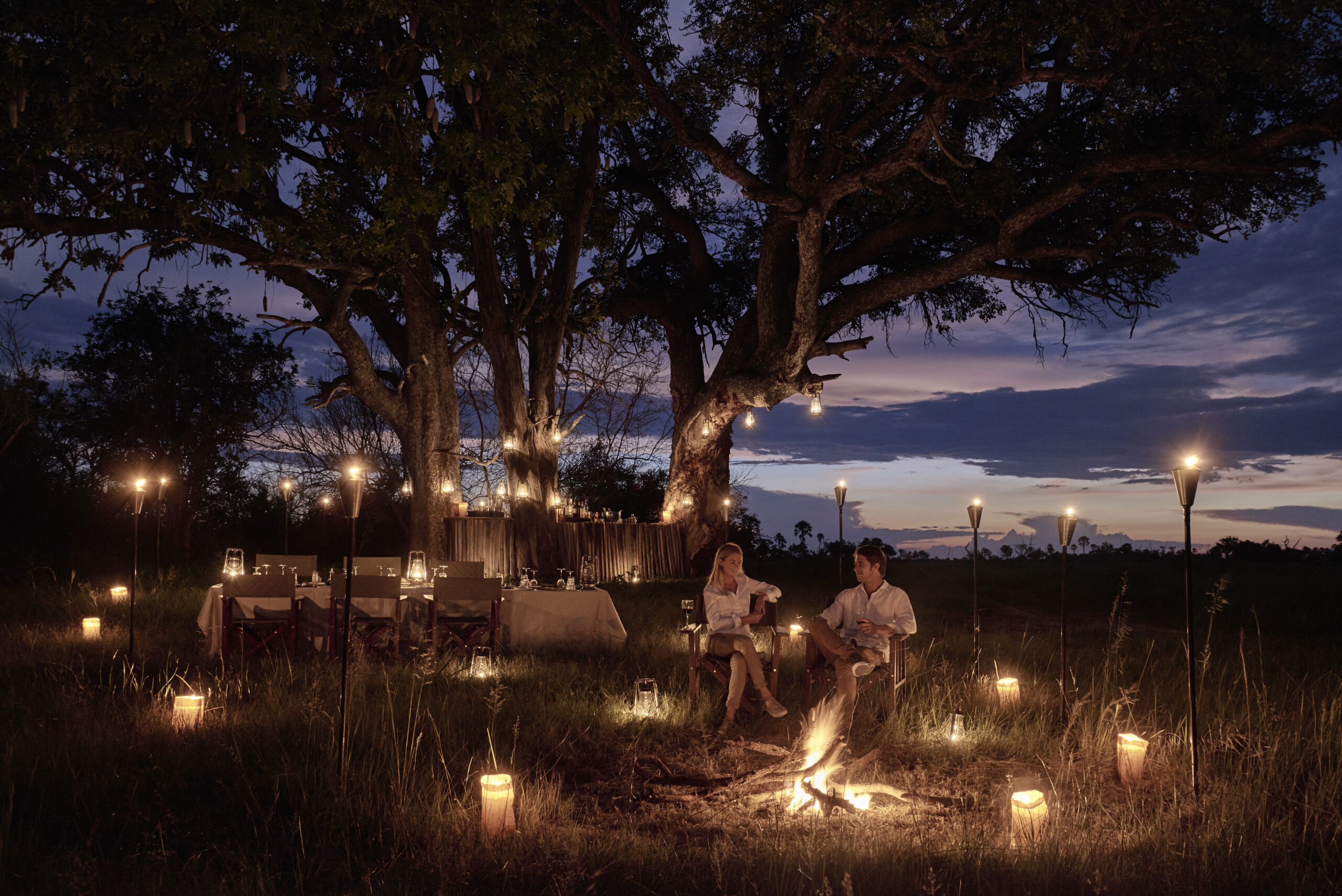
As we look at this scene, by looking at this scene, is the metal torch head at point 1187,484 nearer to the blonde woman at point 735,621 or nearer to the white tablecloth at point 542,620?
the blonde woman at point 735,621

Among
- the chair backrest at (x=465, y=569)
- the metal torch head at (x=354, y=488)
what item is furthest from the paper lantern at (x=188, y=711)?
the chair backrest at (x=465, y=569)

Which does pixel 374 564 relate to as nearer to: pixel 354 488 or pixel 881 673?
pixel 354 488

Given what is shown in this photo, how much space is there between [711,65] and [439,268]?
234 inches

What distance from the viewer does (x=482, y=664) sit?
6.80 m

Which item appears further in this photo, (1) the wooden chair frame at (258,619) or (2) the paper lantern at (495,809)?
(1) the wooden chair frame at (258,619)

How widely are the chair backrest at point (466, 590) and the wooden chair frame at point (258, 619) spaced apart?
48.1 inches

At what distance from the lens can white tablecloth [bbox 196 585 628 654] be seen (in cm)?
795

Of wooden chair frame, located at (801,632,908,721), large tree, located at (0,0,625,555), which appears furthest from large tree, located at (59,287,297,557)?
wooden chair frame, located at (801,632,908,721)

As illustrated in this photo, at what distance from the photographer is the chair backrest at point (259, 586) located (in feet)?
23.6

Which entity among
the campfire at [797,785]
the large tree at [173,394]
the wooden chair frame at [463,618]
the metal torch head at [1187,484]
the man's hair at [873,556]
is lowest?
the campfire at [797,785]

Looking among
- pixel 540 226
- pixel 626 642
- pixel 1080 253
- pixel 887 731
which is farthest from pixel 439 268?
pixel 887 731

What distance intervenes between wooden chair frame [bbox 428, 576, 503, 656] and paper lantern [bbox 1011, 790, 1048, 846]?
14.4 feet

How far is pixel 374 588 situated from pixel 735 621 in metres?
3.25

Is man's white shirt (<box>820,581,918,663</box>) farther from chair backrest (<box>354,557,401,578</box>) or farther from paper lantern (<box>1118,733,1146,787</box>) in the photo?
chair backrest (<box>354,557,401,578</box>)
